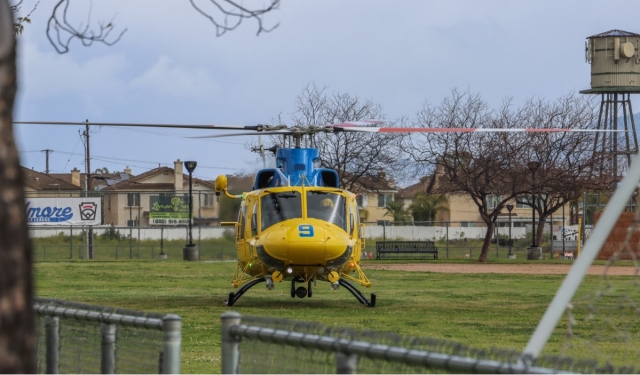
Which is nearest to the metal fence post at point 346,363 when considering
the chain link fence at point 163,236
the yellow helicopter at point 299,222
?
the yellow helicopter at point 299,222

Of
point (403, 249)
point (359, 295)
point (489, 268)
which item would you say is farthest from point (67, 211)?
point (359, 295)

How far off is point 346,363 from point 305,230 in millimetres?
13258

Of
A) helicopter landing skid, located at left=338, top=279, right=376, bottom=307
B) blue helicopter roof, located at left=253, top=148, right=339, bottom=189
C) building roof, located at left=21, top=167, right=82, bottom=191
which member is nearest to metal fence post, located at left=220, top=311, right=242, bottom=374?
blue helicopter roof, located at left=253, top=148, right=339, bottom=189

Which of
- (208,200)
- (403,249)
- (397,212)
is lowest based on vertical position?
(403,249)

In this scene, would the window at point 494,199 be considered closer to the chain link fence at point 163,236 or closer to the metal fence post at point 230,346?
the chain link fence at point 163,236

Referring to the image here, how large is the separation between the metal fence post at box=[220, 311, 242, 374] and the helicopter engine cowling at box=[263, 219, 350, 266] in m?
12.3

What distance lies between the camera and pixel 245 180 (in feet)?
105

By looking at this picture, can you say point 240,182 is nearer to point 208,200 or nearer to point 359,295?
point 359,295

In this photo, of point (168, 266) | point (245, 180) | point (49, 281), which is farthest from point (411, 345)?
point (168, 266)

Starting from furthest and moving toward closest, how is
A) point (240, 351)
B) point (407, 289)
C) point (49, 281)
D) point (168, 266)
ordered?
point (168, 266) → point (49, 281) → point (407, 289) → point (240, 351)

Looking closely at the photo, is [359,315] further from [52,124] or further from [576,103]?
[576,103]

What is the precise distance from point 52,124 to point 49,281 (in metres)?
10.1

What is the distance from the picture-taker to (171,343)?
559cm

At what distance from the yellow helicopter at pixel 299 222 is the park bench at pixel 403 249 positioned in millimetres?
29708
